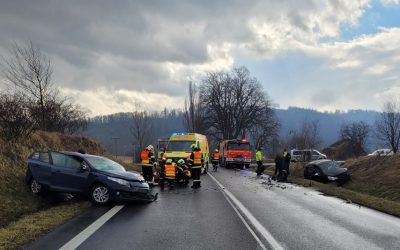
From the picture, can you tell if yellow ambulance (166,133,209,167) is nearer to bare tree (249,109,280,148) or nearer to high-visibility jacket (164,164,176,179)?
high-visibility jacket (164,164,176,179)

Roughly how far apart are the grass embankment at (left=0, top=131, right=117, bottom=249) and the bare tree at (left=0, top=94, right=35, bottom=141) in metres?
0.47

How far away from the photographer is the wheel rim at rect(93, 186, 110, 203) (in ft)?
44.0

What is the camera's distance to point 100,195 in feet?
44.1

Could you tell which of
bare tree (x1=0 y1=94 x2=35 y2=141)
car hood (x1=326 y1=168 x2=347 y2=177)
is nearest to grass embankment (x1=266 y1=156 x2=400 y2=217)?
car hood (x1=326 y1=168 x2=347 y2=177)

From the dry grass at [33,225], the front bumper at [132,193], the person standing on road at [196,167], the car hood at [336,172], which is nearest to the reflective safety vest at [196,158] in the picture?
the person standing on road at [196,167]

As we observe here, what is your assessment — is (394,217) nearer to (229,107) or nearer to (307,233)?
(307,233)

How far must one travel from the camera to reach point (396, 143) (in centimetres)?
5244

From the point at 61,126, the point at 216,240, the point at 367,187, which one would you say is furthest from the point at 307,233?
the point at 61,126

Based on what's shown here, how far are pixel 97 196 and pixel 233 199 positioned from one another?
15.3 feet

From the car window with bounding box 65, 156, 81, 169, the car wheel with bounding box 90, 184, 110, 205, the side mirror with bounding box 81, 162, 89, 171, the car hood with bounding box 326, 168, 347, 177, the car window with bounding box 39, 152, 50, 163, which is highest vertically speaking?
the car window with bounding box 39, 152, 50, 163

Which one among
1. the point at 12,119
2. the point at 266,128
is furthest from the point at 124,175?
the point at 266,128

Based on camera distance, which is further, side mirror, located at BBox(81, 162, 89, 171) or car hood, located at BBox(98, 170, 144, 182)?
side mirror, located at BBox(81, 162, 89, 171)

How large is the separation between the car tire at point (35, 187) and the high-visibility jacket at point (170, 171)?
6.64 metres

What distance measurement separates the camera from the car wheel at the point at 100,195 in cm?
1340
